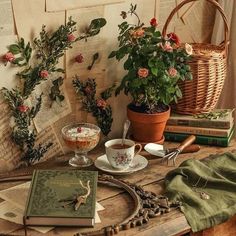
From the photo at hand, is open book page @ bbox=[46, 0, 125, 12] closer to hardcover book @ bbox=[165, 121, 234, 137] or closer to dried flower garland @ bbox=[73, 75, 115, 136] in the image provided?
dried flower garland @ bbox=[73, 75, 115, 136]

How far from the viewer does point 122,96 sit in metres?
2.05

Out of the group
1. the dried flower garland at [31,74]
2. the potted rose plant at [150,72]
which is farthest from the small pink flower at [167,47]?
the dried flower garland at [31,74]

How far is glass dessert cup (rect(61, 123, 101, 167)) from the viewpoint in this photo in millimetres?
1726

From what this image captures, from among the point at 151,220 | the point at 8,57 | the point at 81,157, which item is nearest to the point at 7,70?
the point at 8,57

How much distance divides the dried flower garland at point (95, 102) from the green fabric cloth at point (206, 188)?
36 centimetres

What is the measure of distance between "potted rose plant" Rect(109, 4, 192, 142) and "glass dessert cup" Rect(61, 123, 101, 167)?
19 cm

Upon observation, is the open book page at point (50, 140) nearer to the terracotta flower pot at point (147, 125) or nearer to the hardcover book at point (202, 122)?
the terracotta flower pot at point (147, 125)

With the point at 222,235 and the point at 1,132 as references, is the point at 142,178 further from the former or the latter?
the point at 1,132

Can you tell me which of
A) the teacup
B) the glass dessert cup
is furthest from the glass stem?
the teacup

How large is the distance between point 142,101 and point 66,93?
0.82 ft

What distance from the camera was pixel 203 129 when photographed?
1.97 meters

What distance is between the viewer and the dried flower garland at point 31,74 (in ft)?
5.61

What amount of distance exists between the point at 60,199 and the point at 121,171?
11.7 inches

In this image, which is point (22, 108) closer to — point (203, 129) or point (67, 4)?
point (67, 4)
